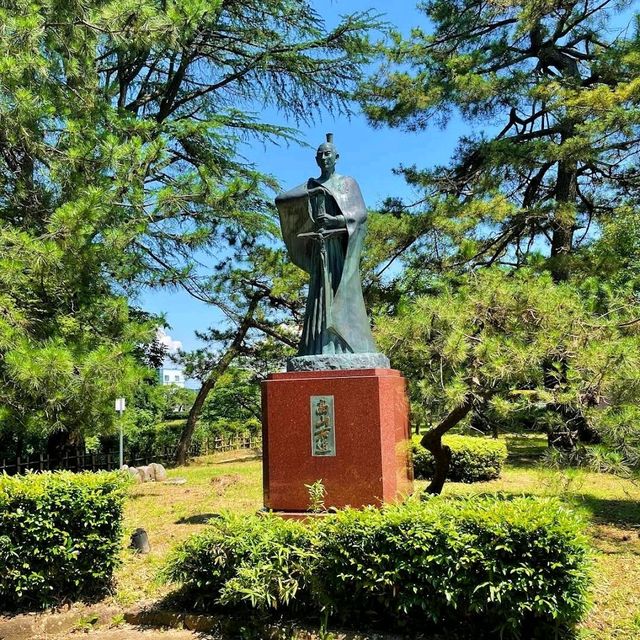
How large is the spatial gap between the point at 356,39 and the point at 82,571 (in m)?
10.2

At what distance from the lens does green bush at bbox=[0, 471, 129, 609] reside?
391cm

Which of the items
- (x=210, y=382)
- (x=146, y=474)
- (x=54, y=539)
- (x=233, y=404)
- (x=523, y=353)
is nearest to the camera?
(x=54, y=539)

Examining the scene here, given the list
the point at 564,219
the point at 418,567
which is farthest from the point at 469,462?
the point at 418,567

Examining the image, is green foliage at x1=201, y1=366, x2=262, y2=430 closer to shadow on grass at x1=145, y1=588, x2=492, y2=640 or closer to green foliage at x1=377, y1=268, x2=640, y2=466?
green foliage at x1=377, y1=268, x2=640, y2=466

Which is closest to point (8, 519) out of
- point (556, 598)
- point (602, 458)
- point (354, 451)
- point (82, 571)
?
point (82, 571)

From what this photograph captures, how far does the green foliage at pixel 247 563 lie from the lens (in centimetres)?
327

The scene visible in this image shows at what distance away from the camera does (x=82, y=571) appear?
4082 millimetres

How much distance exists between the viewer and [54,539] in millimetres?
3980

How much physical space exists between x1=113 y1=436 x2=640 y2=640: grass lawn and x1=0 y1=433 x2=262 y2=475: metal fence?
5.00ft

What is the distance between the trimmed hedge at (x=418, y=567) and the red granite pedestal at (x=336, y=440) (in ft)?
1.94

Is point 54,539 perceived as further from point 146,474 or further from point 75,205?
point 146,474

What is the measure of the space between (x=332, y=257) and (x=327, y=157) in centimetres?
84

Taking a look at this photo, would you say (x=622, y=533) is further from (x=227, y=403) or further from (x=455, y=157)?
(x=227, y=403)

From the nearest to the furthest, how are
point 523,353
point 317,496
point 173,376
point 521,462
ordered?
point 317,496 < point 523,353 < point 521,462 < point 173,376
